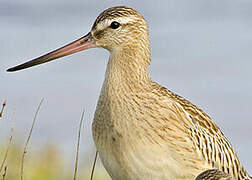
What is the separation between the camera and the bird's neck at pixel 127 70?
11.0m

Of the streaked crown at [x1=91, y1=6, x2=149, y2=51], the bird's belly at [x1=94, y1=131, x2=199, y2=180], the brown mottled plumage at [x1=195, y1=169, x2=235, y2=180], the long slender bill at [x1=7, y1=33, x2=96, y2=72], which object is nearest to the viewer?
the brown mottled plumage at [x1=195, y1=169, x2=235, y2=180]

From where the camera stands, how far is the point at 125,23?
11.0 meters

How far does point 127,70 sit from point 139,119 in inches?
33.2

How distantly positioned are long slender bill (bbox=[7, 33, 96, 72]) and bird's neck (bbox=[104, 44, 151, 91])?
0.37 m

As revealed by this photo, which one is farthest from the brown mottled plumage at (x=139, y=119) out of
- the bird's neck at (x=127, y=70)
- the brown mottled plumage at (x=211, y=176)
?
the brown mottled plumage at (x=211, y=176)

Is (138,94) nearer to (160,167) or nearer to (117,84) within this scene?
(117,84)

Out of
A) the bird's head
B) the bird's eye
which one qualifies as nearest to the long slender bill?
the bird's head

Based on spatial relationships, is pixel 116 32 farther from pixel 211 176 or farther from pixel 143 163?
pixel 211 176

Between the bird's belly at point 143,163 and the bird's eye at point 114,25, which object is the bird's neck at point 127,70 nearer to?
the bird's eye at point 114,25

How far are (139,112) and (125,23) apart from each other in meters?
1.28

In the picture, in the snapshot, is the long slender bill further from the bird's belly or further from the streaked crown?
the bird's belly

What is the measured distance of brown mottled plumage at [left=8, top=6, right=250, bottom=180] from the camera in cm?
1041

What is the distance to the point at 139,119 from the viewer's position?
1053 cm

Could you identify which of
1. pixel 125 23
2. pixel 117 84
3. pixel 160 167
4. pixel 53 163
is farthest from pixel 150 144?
pixel 53 163
